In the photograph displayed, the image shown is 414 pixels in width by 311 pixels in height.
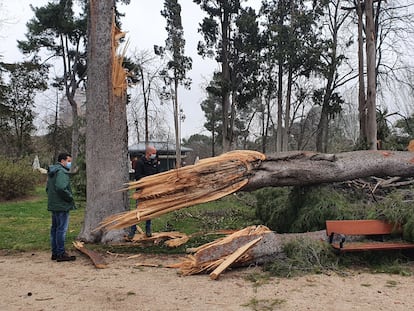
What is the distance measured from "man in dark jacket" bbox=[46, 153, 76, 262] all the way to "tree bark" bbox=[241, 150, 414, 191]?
103 inches

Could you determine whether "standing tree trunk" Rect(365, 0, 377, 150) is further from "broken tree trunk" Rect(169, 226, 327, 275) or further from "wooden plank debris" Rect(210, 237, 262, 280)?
→ "wooden plank debris" Rect(210, 237, 262, 280)

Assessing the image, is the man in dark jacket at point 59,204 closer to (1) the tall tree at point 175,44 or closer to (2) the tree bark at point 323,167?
(2) the tree bark at point 323,167

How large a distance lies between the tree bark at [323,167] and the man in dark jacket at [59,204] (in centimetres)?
261

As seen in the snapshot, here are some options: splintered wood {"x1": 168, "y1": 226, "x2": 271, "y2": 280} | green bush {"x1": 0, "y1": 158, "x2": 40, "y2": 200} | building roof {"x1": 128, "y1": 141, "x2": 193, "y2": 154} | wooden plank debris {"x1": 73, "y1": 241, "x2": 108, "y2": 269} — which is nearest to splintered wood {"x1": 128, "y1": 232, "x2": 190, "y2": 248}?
wooden plank debris {"x1": 73, "y1": 241, "x2": 108, "y2": 269}

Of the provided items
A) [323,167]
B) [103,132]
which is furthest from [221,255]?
[103,132]

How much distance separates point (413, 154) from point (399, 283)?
11.4 feet

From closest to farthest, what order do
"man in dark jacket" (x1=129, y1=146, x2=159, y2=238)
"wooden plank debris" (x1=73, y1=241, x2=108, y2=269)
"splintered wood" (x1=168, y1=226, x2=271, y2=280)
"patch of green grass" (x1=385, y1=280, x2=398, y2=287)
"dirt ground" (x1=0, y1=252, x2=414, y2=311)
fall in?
1. "dirt ground" (x1=0, y1=252, x2=414, y2=311)
2. "patch of green grass" (x1=385, y1=280, x2=398, y2=287)
3. "splintered wood" (x1=168, y1=226, x2=271, y2=280)
4. "wooden plank debris" (x1=73, y1=241, x2=108, y2=269)
5. "man in dark jacket" (x1=129, y1=146, x2=159, y2=238)

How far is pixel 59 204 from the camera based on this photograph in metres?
6.07

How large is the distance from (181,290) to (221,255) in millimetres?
911

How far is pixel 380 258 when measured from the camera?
5.74 m

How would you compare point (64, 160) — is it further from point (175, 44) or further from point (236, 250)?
point (175, 44)

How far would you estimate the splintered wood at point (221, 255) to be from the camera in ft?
17.2

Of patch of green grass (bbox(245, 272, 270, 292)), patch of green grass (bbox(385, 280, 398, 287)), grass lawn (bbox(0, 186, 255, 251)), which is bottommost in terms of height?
Answer: patch of green grass (bbox(385, 280, 398, 287))

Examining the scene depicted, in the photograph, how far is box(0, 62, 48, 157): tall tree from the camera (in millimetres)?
28469
